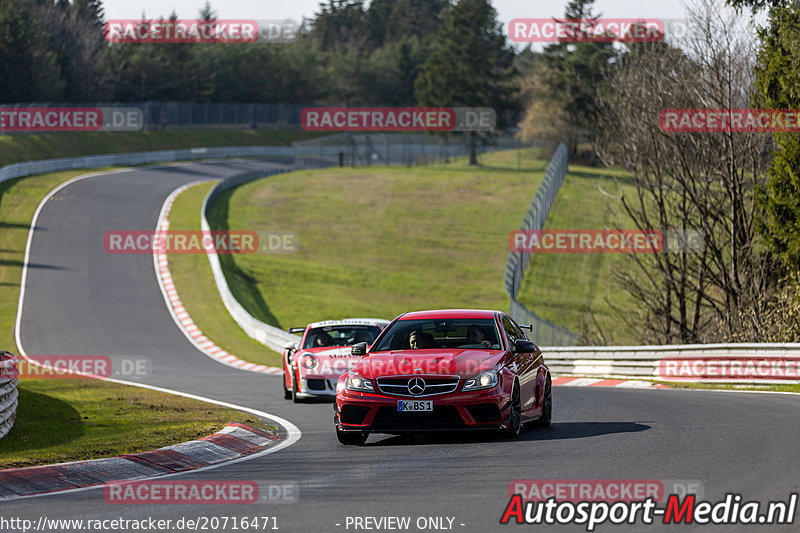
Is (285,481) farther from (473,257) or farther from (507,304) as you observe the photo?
(473,257)

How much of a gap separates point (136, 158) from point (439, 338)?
72.4m

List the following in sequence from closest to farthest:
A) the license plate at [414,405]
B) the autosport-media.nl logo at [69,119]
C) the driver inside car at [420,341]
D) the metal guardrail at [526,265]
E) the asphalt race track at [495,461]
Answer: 1. the asphalt race track at [495,461]
2. the license plate at [414,405]
3. the driver inside car at [420,341]
4. the metal guardrail at [526,265]
5. the autosport-media.nl logo at [69,119]

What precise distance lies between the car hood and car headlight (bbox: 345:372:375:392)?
52mm

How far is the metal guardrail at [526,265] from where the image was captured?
28719 millimetres

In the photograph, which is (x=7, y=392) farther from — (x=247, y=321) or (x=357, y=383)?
(x=247, y=321)

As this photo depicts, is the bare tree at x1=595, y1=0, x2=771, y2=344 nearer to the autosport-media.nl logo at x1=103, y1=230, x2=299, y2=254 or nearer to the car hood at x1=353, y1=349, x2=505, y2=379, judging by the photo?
the car hood at x1=353, y1=349, x2=505, y2=379

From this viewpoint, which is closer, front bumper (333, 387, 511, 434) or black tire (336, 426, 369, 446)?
front bumper (333, 387, 511, 434)

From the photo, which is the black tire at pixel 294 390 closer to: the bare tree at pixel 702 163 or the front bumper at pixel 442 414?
the front bumper at pixel 442 414

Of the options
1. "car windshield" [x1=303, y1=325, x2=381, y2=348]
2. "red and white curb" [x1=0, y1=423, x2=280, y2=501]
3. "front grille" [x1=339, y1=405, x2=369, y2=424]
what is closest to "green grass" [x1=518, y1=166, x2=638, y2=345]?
"car windshield" [x1=303, y1=325, x2=381, y2=348]

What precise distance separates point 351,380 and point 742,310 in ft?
51.0

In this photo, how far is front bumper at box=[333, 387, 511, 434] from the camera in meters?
11.0

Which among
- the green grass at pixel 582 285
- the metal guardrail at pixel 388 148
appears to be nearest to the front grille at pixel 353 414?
the green grass at pixel 582 285

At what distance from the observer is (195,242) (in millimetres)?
49906

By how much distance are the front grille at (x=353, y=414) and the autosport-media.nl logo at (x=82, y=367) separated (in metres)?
15.8
